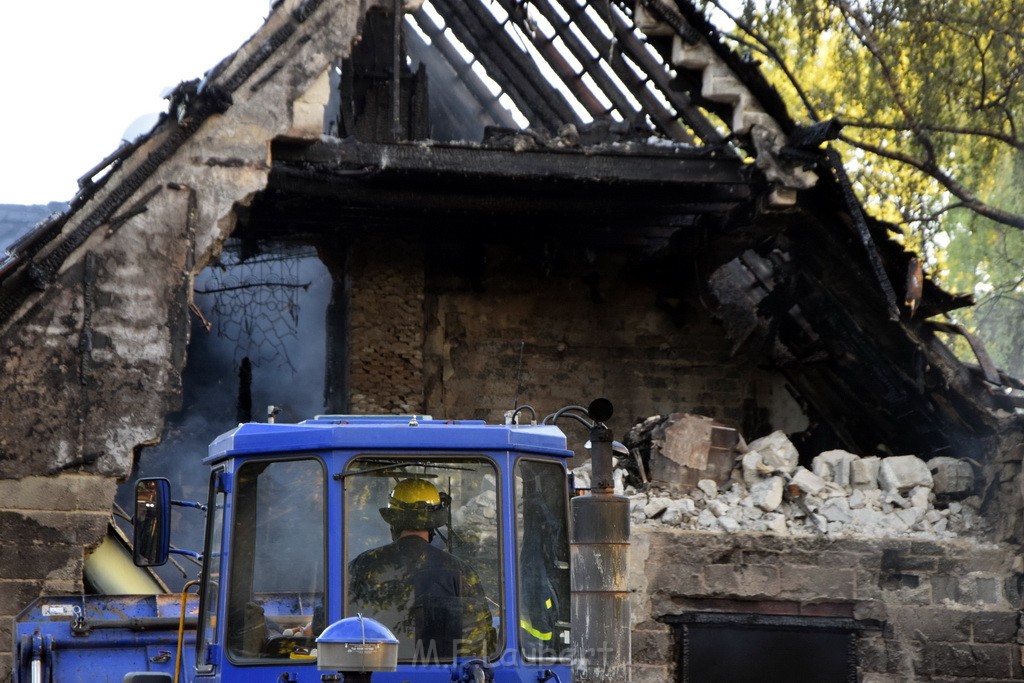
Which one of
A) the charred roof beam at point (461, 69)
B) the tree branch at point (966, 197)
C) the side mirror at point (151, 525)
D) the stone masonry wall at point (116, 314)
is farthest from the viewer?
the charred roof beam at point (461, 69)

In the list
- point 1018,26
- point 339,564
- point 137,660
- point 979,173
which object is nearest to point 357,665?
point 339,564

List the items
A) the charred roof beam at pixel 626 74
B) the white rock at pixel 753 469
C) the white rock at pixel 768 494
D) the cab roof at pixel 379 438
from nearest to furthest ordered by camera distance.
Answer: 1. the cab roof at pixel 379 438
2. the white rock at pixel 768 494
3. the white rock at pixel 753 469
4. the charred roof beam at pixel 626 74

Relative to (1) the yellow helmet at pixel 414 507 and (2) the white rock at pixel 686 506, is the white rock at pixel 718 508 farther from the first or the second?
(1) the yellow helmet at pixel 414 507

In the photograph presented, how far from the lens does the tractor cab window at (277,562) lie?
5.34 m

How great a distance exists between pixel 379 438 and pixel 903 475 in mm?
6727

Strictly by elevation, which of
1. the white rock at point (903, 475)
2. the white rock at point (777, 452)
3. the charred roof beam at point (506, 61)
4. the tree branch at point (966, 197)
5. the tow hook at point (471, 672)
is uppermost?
the charred roof beam at point (506, 61)

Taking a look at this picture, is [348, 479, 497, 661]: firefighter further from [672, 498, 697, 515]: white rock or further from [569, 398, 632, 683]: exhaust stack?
[672, 498, 697, 515]: white rock

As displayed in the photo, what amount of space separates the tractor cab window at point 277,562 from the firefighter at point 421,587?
0.20m

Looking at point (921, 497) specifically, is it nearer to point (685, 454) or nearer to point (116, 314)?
point (685, 454)

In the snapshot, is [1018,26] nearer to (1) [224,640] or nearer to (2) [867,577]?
(2) [867,577]

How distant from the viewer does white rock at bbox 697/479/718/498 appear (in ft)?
35.3

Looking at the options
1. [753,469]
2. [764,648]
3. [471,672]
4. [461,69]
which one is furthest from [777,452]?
[461,69]

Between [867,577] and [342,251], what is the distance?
21.1ft

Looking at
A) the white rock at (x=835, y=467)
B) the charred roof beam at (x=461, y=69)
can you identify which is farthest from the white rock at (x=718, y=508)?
the charred roof beam at (x=461, y=69)
